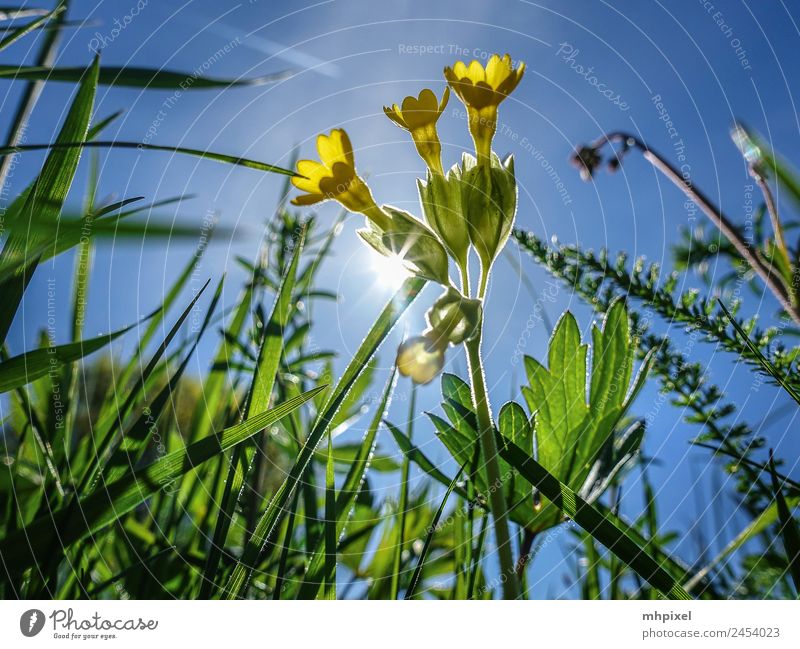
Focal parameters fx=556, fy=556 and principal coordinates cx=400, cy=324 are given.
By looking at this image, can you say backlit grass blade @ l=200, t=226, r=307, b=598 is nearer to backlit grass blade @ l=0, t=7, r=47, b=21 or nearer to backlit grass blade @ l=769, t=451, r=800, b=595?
backlit grass blade @ l=0, t=7, r=47, b=21

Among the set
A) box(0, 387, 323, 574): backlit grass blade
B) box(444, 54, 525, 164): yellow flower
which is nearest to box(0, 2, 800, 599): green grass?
box(0, 387, 323, 574): backlit grass blade

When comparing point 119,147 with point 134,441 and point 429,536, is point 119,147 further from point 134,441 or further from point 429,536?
point 429,536

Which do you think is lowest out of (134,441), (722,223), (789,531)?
(789,531)

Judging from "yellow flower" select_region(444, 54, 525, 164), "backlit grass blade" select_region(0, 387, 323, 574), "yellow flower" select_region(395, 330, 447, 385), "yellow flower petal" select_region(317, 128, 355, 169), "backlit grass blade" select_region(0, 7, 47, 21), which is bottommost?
"backlit grass blade" select_region(0, 387, 323, 574)

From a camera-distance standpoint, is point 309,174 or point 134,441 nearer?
point 134,441

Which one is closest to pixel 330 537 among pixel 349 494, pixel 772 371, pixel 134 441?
pixel 349 494

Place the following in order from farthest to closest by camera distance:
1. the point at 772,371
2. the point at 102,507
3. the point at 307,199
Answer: the point at 307,199, the point at 772,371, the point at 102,507

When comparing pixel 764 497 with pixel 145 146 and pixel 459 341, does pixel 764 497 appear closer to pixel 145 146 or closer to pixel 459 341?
pixel 459 341

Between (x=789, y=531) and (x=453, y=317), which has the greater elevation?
(x=453, y=317)
